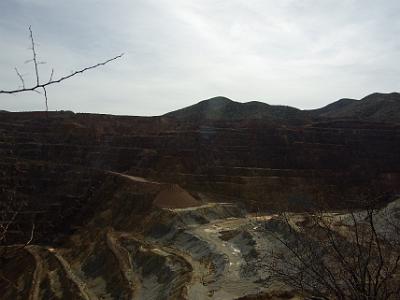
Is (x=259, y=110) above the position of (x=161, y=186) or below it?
above

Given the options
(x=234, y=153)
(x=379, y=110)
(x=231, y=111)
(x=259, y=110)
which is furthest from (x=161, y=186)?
(x=231, y=111)

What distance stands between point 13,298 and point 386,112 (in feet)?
274

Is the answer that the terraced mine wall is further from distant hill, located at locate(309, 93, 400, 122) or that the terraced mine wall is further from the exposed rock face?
distant hill, located at locate(309, 93, 400, 122)

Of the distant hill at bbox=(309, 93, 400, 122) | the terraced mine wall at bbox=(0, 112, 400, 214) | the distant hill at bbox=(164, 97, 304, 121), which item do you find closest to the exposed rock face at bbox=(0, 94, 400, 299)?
the terraced mine wall at bbox=(0, 112, 400, 214)

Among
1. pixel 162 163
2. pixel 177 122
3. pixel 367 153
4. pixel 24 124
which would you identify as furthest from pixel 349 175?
pixel 24 124

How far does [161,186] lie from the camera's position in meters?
56.7

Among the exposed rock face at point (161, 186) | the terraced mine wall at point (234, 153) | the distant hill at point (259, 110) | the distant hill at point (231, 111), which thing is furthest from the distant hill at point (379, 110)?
the terraced mine wall at point (234, 153)

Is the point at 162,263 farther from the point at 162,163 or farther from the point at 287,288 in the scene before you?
the point at 162,163

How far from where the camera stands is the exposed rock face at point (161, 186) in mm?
37750

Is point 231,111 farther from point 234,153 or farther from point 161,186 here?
point 161,186

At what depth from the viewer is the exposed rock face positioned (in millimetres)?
37750

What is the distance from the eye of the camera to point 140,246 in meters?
42.8

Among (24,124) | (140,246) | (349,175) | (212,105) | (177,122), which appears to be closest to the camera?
(140,246)

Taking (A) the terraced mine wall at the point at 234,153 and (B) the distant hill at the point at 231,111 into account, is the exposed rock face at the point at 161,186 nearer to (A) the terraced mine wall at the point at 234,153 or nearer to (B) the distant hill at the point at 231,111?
(A) the terraced mine wall at the point at 234,153
